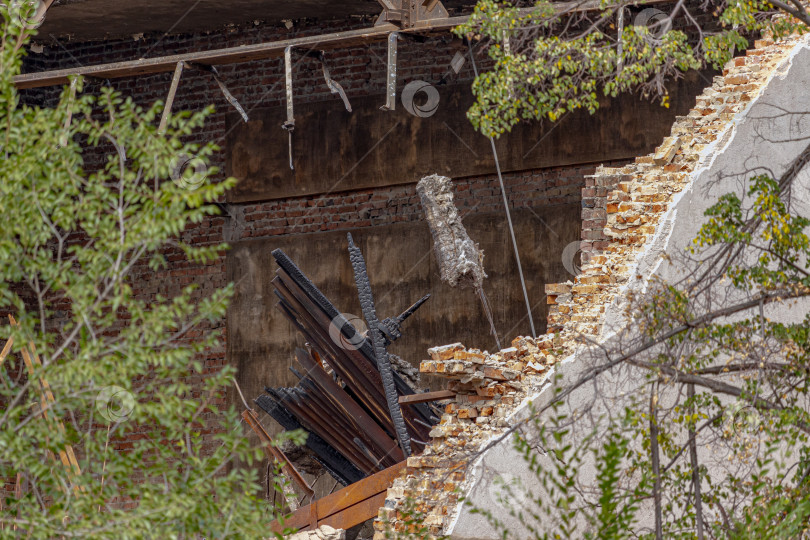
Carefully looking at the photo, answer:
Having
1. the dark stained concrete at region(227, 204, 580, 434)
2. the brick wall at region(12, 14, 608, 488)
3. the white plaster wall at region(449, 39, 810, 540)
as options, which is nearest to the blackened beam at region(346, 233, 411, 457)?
the white plaster wall at region(449, 39, 810, 540)

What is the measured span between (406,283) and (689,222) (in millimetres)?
5345

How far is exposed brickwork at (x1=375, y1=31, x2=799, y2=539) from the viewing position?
632cm

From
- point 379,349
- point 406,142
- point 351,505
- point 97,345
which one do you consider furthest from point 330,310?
point 97,345

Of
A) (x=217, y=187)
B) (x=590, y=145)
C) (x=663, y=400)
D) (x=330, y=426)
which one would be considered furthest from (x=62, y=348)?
(x=590, y=145)

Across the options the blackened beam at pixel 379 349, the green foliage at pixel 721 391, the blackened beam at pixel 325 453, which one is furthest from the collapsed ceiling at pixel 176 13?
the green foliage at pixel 721 391

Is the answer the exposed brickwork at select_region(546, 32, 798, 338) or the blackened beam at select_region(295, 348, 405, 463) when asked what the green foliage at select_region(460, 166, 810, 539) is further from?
the blackened beam at select_region(295, 348, 405, 463)

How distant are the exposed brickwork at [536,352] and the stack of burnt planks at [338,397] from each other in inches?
65.5

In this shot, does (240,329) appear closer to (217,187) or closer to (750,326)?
(750,326)

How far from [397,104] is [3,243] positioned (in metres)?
8.26

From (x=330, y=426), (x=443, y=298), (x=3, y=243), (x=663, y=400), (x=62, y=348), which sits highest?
(x=443, y=298)

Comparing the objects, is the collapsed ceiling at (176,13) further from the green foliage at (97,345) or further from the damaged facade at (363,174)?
the green foliage at (97,345)

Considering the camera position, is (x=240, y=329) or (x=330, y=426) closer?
(x=330, y=426)

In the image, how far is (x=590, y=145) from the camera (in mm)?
Answer: 10797

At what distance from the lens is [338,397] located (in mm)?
8742
